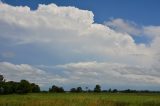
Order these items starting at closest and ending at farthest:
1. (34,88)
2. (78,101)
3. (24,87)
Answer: (78,101) < (24,87) < (34,88)

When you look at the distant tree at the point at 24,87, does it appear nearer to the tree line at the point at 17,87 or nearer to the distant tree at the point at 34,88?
the tree line at the point at 17,87

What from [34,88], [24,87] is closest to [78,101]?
[24,87]

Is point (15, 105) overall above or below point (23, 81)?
below

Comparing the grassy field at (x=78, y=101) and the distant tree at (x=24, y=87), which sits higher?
the distant tree at (x=24, y=87)

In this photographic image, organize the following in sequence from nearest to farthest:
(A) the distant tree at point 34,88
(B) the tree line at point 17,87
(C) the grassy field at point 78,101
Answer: (C) the grassy field at point 78,101, (B) the tree line at point 17,87, (A) the distant tree at point 34,88

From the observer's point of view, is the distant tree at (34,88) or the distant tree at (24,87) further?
the distant tree at (34,88)

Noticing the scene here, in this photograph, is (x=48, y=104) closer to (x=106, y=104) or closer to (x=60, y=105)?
(x=60, y=105)

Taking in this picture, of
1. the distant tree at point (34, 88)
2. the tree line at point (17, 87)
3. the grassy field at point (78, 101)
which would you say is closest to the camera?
the grassy field at point (78, 101)

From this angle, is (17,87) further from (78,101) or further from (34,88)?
(78,101)

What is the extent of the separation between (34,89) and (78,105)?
7900cm

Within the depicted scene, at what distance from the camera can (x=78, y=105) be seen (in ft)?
93.0

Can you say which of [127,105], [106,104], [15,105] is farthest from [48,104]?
[127,105]

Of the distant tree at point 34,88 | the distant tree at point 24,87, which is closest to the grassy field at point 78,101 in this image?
the distant tree at point 24,87

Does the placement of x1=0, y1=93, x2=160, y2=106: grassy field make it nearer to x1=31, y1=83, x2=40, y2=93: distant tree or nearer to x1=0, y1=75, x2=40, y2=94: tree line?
x1=0, y1=75, x2=40, y2=94: tree line
